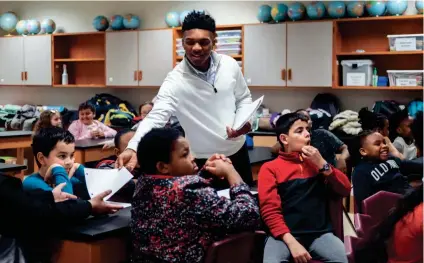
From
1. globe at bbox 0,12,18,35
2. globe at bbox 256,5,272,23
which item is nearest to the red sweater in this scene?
globe at bbox 256,5,272,23

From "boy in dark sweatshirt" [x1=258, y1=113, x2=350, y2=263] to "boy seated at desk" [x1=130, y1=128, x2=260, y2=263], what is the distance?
0.33m

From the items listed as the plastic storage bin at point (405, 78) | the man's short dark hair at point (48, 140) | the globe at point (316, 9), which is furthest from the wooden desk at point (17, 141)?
the plastic storage bin at point (405, 78)

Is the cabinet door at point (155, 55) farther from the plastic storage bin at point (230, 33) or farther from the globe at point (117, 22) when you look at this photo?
the plastic storage bin at point (230, 33)

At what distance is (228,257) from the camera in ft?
6.72

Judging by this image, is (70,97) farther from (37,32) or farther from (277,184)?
(277,184)

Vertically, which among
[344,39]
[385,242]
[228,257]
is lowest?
[228,257]

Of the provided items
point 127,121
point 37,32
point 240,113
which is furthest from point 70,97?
point 240,113

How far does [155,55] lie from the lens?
7.31 m

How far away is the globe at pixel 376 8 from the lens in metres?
6.05

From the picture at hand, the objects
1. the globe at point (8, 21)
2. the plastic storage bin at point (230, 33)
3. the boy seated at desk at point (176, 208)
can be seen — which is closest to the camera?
the boy seated at desk at point (176, 208)

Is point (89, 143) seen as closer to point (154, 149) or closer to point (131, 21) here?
point (131, 21)

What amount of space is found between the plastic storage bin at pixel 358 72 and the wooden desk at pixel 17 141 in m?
3.44

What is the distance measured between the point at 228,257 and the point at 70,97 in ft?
22.5

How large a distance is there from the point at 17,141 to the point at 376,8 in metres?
3.96
